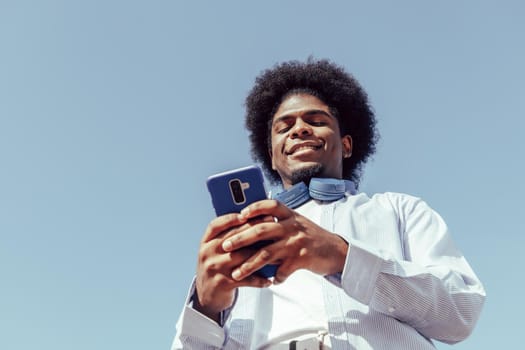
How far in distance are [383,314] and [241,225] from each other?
984 millimetres

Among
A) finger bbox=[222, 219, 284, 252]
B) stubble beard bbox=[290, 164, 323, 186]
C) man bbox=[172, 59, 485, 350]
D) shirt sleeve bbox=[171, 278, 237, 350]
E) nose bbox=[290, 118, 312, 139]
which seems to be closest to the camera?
finger bbox=[222, 219, 284, 252]

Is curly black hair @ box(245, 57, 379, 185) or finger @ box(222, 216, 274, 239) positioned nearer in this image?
finger @ box(222, 216, 274, 239)

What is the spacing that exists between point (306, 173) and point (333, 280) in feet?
6.63

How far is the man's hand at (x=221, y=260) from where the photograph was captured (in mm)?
2523

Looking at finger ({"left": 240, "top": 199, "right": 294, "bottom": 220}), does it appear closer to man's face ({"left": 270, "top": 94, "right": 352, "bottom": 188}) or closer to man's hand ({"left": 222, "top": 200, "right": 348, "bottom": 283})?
man's hand ({"left": 222, "top": 200, "right": 348, "bottom": 283})

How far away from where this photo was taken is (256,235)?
7.82ft

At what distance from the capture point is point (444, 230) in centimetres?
338

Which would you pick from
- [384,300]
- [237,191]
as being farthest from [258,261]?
[384,300]

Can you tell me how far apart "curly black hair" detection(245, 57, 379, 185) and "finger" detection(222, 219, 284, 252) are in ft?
12.7

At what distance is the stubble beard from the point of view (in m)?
4.63

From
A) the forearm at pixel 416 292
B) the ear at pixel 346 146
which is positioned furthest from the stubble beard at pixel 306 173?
the forearm at pixel 416 292

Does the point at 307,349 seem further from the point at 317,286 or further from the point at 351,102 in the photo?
the point at 351,102

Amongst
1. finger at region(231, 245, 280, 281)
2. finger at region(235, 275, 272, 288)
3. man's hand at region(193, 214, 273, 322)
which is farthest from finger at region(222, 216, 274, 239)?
finger at region(235, 275, 272, 288)

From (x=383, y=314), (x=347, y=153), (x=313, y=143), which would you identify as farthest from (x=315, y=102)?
(x=383, y=314)
